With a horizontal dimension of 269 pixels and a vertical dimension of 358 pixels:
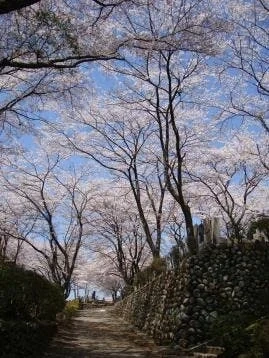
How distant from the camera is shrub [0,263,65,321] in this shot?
317 inches

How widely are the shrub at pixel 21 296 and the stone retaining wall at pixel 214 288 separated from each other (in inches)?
133

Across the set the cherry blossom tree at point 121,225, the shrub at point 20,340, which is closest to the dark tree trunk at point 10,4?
the shrub at point 20,340

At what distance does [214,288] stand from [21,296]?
4.53m

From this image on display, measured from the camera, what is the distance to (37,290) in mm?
11445

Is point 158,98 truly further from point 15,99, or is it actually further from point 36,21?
point 36,21

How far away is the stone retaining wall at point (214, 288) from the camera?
10297 mm

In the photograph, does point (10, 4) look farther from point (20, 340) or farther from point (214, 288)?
point (214, 288)

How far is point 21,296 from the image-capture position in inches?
347

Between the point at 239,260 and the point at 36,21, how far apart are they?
7078mm

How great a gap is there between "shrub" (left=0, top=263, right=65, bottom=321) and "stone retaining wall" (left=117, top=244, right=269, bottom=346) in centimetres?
339

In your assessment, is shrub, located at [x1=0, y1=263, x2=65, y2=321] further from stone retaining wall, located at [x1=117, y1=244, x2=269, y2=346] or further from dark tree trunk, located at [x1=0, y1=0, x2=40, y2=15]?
dark tree trunk, located at [x1=0, y1=0, x2=40, y2=15]

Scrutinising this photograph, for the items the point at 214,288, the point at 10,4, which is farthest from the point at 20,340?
the point at 10,4

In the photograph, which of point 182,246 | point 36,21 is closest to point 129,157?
point 182,246

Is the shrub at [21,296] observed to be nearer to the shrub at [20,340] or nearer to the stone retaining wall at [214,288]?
the shrub at [20,340]
